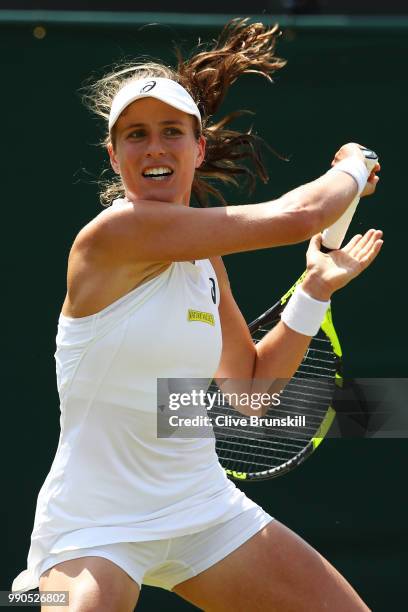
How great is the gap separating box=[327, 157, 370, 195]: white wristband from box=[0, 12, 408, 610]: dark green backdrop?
1.39 meters

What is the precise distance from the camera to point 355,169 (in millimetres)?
2992

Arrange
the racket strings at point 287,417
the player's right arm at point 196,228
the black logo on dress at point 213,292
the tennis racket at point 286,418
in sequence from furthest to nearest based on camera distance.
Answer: the racket strings at point 287,417
the tennis racket at point 286,418
the black logo on dress at point 213,292
the player's right arm at point 196,228

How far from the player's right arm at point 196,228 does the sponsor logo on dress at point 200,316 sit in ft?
0.51

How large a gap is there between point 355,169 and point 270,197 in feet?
4.76

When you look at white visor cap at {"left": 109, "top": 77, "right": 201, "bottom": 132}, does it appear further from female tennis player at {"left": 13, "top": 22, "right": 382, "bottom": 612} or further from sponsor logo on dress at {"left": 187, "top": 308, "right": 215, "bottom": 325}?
sponsor logo on dress at {"left": 187, "top": 308, "right": 215, "bottom": 325}

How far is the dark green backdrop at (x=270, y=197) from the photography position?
4.30 metres

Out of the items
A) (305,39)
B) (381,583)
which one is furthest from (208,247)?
(381,583)

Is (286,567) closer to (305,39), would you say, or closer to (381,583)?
(381,583)

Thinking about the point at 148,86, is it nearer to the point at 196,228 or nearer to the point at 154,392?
the point at 196,228

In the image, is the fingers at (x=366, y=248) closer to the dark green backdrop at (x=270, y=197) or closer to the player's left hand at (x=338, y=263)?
the player's left hand at (x=338, y=263)

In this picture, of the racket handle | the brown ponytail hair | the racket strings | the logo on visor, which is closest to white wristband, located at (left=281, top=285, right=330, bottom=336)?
the racket handle

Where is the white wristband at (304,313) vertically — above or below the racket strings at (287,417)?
above

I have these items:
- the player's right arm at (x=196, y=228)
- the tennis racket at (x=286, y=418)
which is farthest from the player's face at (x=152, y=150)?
the tennis racket at (x=286, y=418)

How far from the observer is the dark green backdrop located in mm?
4305
